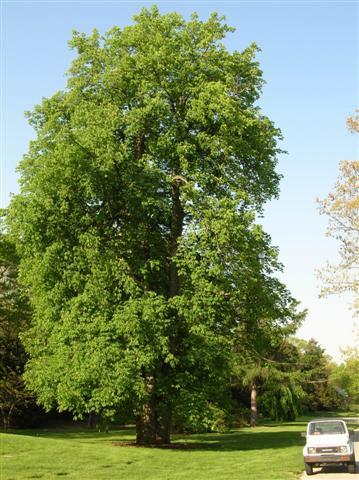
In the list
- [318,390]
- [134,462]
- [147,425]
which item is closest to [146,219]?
[147,425]

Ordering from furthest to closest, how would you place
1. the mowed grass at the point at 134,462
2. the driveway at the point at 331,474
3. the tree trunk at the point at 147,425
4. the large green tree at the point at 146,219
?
the tree trunk at the point at 147,425 → the large green tree at the point at 146,219 → the driveway at the point at 331,474 → the mowed grass at the point at 134,462

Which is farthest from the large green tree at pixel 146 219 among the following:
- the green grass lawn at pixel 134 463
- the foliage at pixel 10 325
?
the foliage at pixel 10 325

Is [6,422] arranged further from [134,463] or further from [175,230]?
[134,463]

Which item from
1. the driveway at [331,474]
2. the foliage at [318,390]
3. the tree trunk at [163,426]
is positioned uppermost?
the foliage at [318,390]

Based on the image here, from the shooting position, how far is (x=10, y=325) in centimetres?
4356

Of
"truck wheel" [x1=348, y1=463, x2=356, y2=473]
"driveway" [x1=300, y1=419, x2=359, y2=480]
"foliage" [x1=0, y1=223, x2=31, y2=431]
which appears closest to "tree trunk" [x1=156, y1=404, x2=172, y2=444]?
"driveway" [x1=300, y1=419, x2=359, y2=480]

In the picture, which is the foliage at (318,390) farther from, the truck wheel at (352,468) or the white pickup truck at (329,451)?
the truck wheel at (352,468)

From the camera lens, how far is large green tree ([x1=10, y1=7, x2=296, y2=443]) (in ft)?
77.2

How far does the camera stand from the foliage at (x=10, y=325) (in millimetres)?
39688

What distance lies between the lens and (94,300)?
2395cm

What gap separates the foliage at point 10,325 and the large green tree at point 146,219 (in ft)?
44.4

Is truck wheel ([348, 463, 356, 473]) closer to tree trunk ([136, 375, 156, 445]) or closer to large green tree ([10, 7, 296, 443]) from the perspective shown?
large green tree ([10, 7, 296, 443])

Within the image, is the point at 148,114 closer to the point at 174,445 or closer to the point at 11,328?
the point at 174,445

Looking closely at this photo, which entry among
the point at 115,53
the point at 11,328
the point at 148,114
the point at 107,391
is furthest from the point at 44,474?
the point at 11,328
